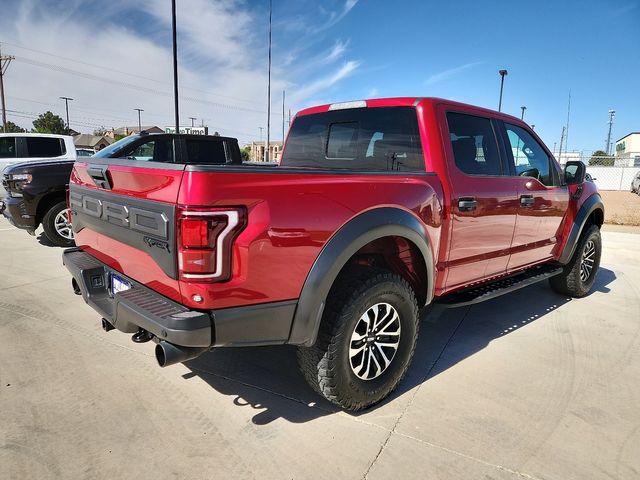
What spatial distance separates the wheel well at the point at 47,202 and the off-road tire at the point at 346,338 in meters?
5.68

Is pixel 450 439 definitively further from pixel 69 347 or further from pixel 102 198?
pixel 69 347

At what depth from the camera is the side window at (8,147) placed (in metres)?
9.27

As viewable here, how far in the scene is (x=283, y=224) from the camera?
1.98m

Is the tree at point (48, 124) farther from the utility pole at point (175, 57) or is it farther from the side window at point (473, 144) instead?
the side window at point (473, 144)

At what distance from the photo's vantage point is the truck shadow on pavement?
2.64m

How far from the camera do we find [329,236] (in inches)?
85.9

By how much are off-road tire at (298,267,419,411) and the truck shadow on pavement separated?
167mm

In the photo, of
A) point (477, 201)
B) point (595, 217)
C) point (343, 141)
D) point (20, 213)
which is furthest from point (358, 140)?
point (20, 213)

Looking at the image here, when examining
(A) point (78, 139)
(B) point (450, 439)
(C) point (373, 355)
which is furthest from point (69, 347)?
(A) point (78, 139)

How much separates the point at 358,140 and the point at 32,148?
29.4ft

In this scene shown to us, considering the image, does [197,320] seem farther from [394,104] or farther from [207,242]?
[394,104]

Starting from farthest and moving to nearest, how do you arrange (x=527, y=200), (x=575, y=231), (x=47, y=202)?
(x=47, y=202)
(x=575, y=231)
(x=527, y=200)

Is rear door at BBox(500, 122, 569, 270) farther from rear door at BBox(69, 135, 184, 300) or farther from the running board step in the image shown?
rear door at BBox(69, 135, 184, 300)

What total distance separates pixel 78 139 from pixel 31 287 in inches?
4230
